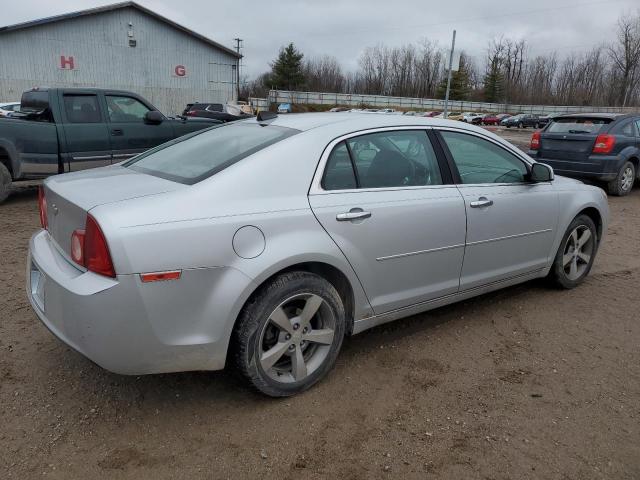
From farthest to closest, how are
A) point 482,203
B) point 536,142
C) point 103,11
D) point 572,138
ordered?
point 103,11
point 536,142
point 572,138
point 482,203

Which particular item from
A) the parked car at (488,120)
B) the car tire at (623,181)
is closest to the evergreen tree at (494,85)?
the parked car at (488,120)

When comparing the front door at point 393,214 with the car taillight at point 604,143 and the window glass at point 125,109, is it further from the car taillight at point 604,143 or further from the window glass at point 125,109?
the car taillight at point 604,143

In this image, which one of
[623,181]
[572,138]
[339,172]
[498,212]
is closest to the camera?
[339,172]

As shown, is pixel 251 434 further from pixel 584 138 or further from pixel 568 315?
pixel 584 138

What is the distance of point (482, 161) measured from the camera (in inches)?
152

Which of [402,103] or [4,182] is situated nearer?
[4,182]

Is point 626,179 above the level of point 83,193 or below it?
below

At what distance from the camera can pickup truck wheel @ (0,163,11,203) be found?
288 inches

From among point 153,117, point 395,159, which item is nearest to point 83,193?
point 395,159

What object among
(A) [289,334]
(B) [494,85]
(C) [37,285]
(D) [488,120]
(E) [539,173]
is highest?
(B) [494,85]

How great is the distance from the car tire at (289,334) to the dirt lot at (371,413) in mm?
147

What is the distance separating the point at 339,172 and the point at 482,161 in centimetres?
142

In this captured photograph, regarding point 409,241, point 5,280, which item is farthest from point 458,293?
point 5,280

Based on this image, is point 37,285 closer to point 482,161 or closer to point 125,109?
point 482,161
